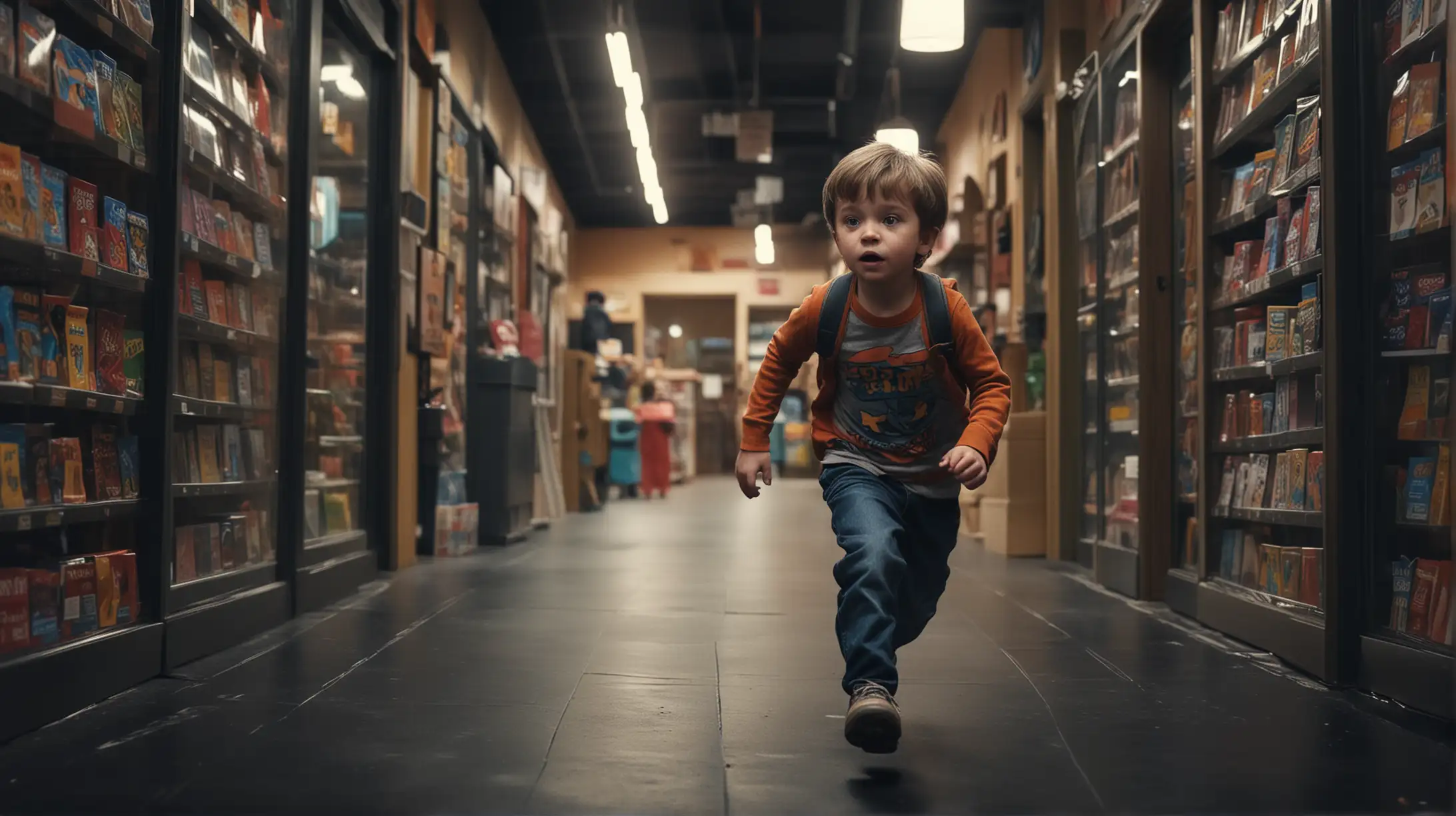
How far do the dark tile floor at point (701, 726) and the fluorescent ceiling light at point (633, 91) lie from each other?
497cm

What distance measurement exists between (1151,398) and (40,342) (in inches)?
156

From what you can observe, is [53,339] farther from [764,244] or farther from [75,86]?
[764,244]

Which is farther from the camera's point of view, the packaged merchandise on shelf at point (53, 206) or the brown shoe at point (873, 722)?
the packaged merchandise on shelf at point (53, 206)

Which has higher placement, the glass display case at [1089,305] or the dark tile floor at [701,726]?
the glass display case at [1089,305]

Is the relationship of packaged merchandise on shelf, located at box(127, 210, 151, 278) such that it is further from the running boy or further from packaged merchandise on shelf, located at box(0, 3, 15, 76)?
the running boy

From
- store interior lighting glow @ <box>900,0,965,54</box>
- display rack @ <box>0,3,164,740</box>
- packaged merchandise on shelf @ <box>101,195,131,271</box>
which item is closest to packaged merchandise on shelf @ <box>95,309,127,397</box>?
display rack @ <box>0,3,164,740</box>

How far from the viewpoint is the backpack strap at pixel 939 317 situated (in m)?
2.72

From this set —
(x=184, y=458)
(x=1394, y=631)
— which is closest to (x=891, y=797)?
(x=1394, y=631)

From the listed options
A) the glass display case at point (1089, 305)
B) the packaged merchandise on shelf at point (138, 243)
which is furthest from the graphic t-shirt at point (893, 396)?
the glass display case at point (1089, 305)

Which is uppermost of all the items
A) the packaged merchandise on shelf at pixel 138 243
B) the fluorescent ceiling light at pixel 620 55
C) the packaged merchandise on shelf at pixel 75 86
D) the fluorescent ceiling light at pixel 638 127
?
the fluorescent ceiling light at pixel 638 127

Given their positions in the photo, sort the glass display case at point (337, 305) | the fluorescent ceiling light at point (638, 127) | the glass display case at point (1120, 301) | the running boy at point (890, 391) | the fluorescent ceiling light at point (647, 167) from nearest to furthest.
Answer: the running boy at point (890, 391), the glass display case at point (337, 305), the glass display case at point (1120, 301), the fluorescent ceiling light at point (638, 127), the fluorescent ceiling light at point (647, 167)

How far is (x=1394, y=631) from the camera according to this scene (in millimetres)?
3332

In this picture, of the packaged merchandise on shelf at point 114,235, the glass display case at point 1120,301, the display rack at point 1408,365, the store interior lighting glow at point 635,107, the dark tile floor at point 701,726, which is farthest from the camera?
the store interior lighting glow at point 635,107

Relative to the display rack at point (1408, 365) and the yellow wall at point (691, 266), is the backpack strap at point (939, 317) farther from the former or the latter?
the yellow wall at point (691, 266)
